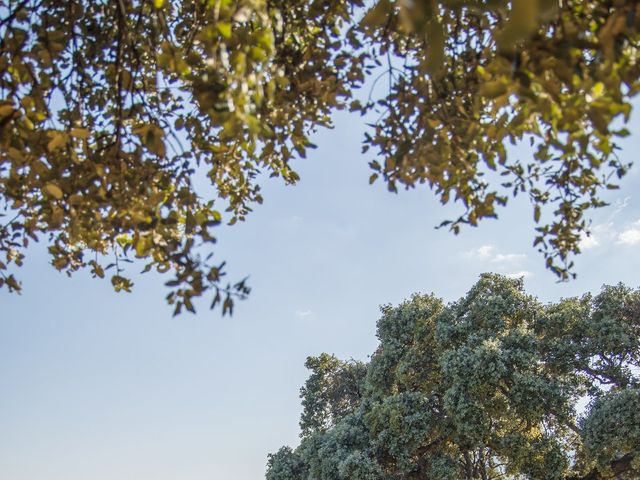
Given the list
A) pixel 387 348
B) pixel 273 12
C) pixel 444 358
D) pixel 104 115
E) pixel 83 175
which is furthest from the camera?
pixel 387 348

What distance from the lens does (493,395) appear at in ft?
44.0

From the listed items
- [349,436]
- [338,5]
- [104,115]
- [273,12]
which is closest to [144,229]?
[273,12]

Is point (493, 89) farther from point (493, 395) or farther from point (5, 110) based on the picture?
point (493, 395)

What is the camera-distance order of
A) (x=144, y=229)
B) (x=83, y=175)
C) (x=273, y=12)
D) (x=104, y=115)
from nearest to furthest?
1. (x=273, y=12)
2. (x=144, y=229)
3. (x=83, y=175)
4. (x=104, y=115)

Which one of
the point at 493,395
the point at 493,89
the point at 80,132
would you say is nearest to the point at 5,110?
the point at 80,132

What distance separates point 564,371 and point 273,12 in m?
14.7

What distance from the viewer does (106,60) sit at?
4.09 m

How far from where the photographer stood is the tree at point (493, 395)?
42.7ft

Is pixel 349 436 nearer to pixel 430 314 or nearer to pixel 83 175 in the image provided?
pixel 430 314

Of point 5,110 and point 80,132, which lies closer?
point 80,132

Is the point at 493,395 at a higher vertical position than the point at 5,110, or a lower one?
lower

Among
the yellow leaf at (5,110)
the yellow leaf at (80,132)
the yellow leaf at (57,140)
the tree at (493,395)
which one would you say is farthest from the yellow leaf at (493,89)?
the tree at (493,395)

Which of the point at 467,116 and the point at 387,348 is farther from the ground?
the point at 387,348

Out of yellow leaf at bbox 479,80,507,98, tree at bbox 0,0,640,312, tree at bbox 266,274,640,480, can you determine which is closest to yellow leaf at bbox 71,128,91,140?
tree at bbox 0,0,640,312
